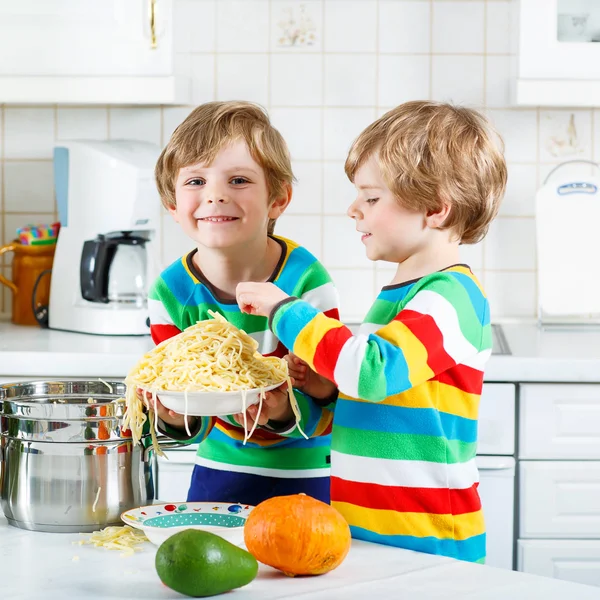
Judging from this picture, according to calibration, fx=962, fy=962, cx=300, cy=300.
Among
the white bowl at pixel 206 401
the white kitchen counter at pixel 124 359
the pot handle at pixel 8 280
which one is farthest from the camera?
the pot handle at pixel 8 280

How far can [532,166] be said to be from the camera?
8.22ft

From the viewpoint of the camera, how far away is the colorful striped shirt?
4.44 ft

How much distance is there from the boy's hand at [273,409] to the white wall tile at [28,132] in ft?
5.10

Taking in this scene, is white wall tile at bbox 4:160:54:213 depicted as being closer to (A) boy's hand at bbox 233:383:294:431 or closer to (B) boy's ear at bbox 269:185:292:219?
(B) boy's ear at bbox 269:185:292:219

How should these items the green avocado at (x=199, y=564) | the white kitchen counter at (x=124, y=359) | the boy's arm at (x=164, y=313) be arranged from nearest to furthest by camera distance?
the green avocado at (x=199, y=564), the boy's arm at (x=164, y=313), the white kitchen counter at (x=124, y=359)

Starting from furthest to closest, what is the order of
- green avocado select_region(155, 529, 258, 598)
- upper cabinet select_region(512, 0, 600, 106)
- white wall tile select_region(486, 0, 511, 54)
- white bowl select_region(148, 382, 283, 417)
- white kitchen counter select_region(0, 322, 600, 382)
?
1. white wall tile select_region(486, 0, 511, 54)
2. upper cabinet select_region(512, 0, 600, 106)
3. white kitchen counter select_region(0, 322, 600, 382)
4. white bowl select_region(148, 382, 283, 417)
5. green avocado select_region(155, 529, 258, 598)

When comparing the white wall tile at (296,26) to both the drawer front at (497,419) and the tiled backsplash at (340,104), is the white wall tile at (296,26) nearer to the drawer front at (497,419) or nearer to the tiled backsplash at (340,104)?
the tiled backsplash at (340,104)

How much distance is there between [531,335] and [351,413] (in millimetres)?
1183

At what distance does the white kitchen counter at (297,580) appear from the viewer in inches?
35.4

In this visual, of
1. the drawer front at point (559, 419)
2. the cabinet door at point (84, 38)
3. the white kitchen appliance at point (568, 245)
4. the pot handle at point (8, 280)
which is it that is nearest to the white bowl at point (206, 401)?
the drawer front at point (559, 419)

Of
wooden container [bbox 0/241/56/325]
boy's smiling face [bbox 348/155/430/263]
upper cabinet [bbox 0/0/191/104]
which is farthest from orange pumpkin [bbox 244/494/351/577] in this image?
wooden container [bbox 0/241/56/325]

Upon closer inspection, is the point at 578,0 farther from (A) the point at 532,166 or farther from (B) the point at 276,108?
(B) the point at 276,108

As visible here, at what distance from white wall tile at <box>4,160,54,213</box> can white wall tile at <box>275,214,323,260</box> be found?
622 millimetres

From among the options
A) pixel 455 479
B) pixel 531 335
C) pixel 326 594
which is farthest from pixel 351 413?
pixel 531 335
